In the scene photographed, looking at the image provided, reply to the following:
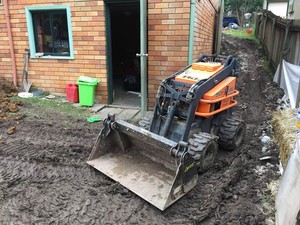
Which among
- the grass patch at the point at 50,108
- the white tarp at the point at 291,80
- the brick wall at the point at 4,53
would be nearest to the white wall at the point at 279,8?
the white tarp at the point at 291,80

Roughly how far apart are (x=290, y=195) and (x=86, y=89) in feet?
15.3

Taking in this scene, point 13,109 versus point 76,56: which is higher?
point 76,56

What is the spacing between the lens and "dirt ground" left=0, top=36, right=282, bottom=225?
8.52 ft

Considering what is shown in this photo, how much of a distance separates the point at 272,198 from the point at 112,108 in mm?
4024

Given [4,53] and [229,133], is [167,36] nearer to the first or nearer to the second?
[229,133]

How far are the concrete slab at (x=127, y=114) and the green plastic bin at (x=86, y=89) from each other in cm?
84

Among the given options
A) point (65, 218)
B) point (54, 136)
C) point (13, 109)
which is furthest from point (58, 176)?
point (13, 109)

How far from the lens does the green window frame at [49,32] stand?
6.06m

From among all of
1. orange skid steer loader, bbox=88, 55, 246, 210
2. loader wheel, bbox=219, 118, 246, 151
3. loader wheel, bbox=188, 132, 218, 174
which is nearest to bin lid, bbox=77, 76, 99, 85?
orange skid steer loader, bbox=88, 55, 246, 210

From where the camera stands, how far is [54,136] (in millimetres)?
4398

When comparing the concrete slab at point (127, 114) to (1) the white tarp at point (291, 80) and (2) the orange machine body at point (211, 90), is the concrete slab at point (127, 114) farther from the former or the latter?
(1) the white tarp at point (291, 80)

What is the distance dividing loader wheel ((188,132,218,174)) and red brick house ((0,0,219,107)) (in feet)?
7.88

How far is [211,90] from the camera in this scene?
139 inches

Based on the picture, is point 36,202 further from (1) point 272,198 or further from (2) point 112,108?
(2) point 112,108
